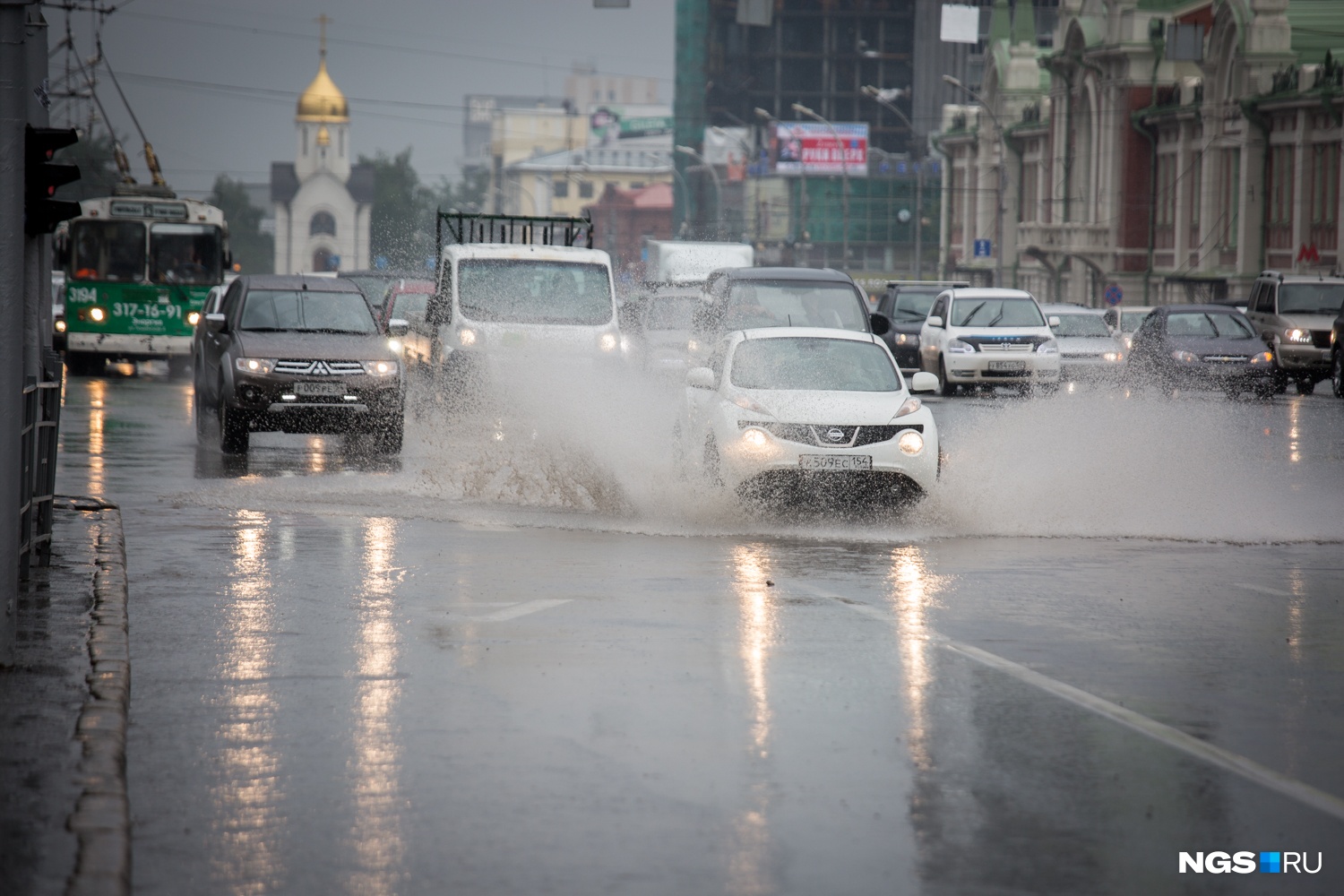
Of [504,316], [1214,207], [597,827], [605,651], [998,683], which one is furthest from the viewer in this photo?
[1214,207]

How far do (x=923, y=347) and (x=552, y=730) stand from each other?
2818 cm

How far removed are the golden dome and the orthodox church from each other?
0.25 ft

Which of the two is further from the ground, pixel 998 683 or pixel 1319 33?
pixel 1319 33

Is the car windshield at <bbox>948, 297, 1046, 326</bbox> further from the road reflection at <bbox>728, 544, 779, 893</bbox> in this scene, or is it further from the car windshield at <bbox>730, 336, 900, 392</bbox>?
the road reflection at <bbox>728, 544, 779, 893</bbox>

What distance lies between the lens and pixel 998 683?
24.8 feet

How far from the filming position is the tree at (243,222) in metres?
155

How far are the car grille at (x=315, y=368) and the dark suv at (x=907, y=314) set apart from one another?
18.6 metres

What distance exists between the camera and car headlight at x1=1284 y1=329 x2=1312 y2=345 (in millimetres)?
33781

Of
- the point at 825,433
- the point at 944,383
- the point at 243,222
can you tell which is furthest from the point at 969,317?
the point at 243,222

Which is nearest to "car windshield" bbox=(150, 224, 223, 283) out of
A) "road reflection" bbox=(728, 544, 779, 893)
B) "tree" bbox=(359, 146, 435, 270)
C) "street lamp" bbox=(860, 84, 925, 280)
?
"street lamp" bbox=(860, 84, 925, 280)

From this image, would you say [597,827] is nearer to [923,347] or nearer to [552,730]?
[552,730]

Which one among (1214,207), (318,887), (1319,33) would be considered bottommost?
(318,887)

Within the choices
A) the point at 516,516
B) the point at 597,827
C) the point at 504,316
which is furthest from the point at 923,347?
the point at 597,827

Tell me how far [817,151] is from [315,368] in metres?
101
